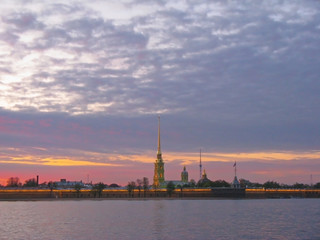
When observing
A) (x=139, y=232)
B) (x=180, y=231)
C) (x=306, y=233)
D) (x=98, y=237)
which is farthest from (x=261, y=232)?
(x=98, y=237)

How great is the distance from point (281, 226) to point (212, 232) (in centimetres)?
1415

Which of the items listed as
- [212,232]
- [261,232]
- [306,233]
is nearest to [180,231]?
[212,232]

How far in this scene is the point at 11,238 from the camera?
5459 centimetres

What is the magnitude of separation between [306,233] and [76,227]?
30162 millimetres

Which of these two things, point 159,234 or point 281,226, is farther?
point 281,226

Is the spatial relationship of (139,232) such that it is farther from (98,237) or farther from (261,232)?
(261,232)

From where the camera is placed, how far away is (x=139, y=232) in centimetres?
5988

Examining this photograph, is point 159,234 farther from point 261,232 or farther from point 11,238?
point 11,238

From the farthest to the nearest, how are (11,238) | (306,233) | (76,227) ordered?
1. (76,227)
2. (306,233)
3. (11,238)

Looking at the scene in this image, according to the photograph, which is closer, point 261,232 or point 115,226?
point 261,232

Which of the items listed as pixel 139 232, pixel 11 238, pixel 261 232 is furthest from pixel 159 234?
pixel 11 238

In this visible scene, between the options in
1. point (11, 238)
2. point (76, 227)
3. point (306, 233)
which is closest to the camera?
point (11, 238)

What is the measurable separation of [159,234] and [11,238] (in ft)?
53.9

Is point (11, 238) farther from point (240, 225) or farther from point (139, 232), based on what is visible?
point (240, 225)
